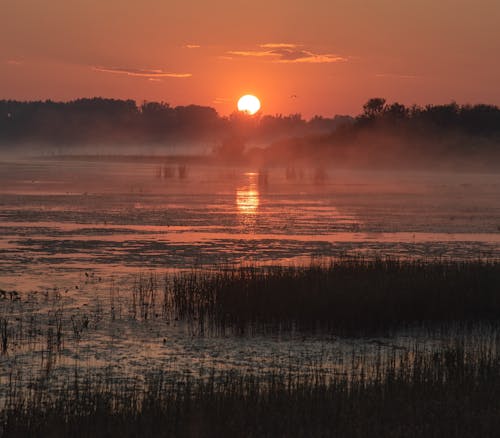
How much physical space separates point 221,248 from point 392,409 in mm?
19800

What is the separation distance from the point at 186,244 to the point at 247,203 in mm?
23857

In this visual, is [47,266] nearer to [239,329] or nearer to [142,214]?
[239,329]

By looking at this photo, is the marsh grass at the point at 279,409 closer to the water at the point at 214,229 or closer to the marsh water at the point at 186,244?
the marsh water at the point at 186,244

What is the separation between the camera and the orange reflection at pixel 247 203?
146ft

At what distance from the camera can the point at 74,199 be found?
56469 millimetres

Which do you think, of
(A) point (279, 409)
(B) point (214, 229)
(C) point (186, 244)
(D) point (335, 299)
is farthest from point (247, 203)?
(A) point (279, 409)

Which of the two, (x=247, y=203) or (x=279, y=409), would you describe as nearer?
(x=279, y=409)

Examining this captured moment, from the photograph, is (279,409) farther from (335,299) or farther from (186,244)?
(186,244)

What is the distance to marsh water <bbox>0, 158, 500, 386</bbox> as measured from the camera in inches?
653

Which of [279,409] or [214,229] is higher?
[279,409]

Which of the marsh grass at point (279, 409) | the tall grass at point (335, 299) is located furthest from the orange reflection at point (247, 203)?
the marsh grass at point (279, 409)

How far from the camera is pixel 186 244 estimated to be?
32.7m

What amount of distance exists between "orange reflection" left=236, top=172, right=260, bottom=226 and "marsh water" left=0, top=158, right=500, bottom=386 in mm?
107

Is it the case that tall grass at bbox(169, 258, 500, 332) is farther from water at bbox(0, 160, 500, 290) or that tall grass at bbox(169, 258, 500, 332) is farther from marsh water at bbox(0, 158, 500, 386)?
water at bbox(0, 160, 500, 290)
